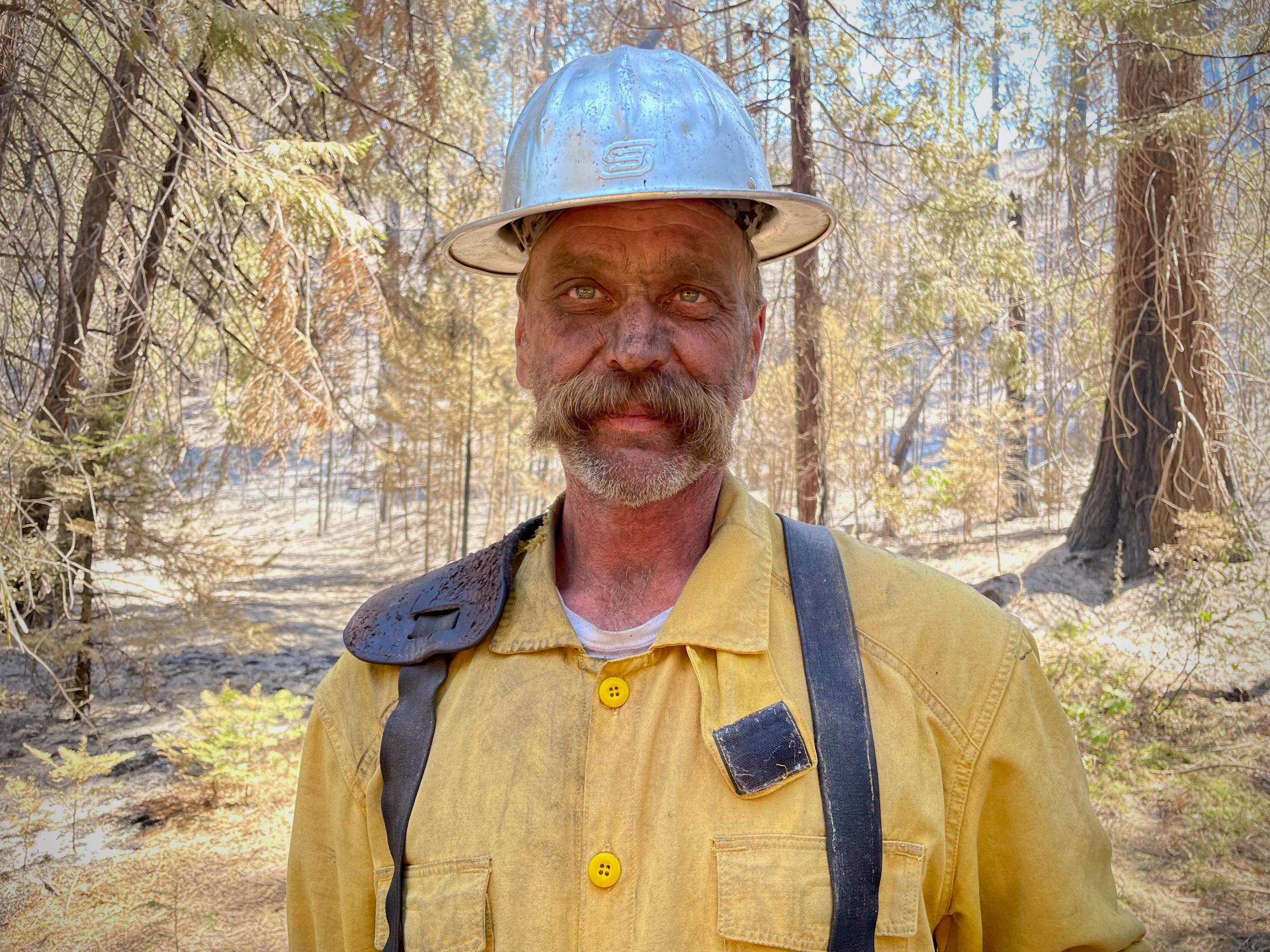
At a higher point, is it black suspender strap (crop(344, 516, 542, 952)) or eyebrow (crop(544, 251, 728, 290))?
eyebrow (crop(544, 251, 728, 290))

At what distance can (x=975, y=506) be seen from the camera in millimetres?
14273

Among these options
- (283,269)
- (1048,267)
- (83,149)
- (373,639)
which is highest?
(1048,267)

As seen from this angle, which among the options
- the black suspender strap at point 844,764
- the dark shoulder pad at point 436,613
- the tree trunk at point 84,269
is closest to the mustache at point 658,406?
the dark shoulder pad at point 436,613

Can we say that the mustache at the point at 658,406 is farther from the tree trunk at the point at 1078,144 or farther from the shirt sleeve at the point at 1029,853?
the tree trunk at the point at 1078,144

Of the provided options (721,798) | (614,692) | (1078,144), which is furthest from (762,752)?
(1078,144)

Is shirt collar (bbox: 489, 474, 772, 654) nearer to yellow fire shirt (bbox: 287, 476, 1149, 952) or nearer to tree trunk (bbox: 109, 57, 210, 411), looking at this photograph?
yellow fire shirt (bbox: 287, 476, 1149, 952)

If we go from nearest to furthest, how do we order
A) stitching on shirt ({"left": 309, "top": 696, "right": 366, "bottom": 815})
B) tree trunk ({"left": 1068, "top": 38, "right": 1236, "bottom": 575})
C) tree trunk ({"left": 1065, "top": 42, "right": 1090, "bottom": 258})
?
stitching on shirt ({"left": 309, "top": 696, "right": 366, "bottom": 815}) < tree trunk ({"left": 1065, "top": 42, "right": 1090, "bottom": 258}) < tree trunk ({"left": 1068, "top": 38, "right": 1236, "bottom": 575})

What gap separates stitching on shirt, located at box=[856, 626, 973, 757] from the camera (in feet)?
4.84

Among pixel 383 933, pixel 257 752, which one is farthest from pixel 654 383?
pixel 257 752

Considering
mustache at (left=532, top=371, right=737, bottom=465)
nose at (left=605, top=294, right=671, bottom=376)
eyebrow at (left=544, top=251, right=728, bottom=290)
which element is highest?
eyebrow at (left=544, top=251, right=728, bottom=290)

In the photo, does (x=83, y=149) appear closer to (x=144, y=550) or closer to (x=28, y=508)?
(x=28, y=508)

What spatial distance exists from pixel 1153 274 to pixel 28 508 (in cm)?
808

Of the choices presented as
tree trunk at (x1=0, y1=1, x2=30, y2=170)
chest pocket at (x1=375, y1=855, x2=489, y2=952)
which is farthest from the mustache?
tree trunk at (x1=0, y1=1, x2=30, y2=170)

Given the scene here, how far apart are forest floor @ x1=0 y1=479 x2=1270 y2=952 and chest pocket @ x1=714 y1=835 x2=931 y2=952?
3.63 metres
